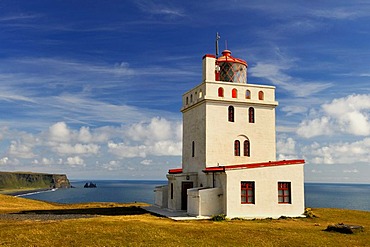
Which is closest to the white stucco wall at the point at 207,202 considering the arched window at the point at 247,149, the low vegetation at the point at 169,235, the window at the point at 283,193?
the low vegetation at the point at 169,235

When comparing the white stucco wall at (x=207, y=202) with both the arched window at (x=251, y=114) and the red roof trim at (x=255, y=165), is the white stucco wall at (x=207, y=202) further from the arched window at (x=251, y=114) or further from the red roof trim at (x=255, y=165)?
the arched window at (x=251, y=114)

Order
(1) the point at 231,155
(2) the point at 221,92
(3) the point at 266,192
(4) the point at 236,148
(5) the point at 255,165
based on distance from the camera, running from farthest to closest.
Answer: (2) the point at 221,92
(4) the point at 236,148
(1) the point at 231,155
(3) the point at 266,192
(5) the point at 255,165

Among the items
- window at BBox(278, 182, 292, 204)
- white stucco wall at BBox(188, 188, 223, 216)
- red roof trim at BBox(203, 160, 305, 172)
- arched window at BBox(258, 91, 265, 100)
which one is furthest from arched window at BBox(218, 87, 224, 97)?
window at BBox(278, 182, 292, 204)

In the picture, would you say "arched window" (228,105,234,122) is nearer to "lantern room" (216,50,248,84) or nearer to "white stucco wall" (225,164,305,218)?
"lantern room" (216,50,248,84)

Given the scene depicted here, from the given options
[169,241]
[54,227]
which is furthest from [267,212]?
[54,227]

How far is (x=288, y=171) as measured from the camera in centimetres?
2681

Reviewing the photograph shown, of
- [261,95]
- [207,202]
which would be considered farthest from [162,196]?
[261,95]

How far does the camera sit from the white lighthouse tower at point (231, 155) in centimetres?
2548

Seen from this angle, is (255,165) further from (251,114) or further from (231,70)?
(231,70)

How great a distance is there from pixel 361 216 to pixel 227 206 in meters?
9.98

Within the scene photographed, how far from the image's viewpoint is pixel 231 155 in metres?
28.7

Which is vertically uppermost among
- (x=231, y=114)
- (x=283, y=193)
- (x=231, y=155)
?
(x=231, y=114)

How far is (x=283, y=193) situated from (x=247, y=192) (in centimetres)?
285

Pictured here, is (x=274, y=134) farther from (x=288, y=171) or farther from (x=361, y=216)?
(x=361, y=216)
